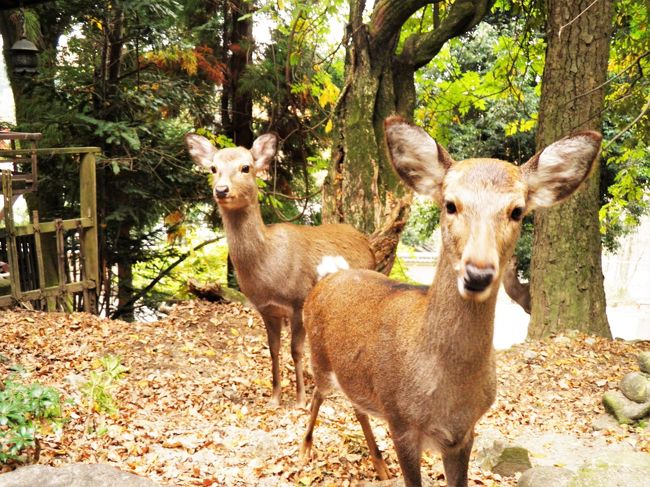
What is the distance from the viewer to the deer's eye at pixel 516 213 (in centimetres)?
284

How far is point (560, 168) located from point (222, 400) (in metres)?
4.25

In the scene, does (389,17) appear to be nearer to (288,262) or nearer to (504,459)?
(288,262)

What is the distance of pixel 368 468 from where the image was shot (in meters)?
4.66

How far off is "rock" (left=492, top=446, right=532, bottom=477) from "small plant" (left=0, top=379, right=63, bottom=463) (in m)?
2.84

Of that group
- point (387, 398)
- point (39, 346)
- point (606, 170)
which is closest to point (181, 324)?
point (39, 346)

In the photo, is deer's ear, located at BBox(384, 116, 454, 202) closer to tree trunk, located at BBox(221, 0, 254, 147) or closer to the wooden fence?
the wooden fence

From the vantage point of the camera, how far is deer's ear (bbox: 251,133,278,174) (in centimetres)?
658

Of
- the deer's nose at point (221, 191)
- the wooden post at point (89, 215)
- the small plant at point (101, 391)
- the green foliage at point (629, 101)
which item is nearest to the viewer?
the small plant at point (101, 391)

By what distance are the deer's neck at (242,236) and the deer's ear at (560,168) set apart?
3.52 meters

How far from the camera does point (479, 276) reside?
8.46ft

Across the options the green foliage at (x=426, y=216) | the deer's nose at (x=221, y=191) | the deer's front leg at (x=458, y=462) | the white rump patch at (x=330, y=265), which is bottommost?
the deer's front leg at (x=458, y=462)

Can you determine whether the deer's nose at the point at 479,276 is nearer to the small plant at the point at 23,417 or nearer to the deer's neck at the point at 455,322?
the deer's neck at the point at 455,322

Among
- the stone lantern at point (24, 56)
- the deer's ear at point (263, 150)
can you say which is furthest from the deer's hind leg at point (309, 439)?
the stone lantern at point (24, 56)

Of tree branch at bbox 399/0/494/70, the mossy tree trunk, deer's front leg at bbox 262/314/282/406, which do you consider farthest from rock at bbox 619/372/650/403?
tree branch at bbox 399/0/494/70
